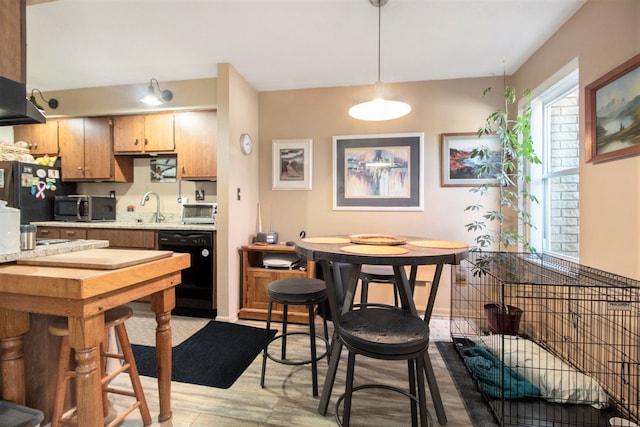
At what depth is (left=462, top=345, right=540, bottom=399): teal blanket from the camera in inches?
68.6

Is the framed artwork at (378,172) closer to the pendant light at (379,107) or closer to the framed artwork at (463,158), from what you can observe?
the framed artwork at (463,158)

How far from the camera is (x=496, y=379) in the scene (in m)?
1.80

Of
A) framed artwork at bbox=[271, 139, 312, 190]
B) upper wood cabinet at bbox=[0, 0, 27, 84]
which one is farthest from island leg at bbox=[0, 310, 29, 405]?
framed artwork at bbox=[271, 139, 312, 190]

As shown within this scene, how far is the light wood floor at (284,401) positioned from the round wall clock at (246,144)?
2111mm

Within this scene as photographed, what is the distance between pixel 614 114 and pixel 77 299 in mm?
2923

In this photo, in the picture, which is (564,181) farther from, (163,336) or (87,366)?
(87,366)

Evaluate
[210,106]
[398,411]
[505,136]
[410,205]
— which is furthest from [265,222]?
[505,136]

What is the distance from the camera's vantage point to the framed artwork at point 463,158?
119 inches

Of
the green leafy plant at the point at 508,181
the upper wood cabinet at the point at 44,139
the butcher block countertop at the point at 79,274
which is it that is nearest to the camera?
the butcher block countertop at the point at 79,274

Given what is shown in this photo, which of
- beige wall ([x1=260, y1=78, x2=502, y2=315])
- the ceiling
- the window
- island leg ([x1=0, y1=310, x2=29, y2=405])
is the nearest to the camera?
island leg ([x1=0, y1=310, x2=29, y2=405])

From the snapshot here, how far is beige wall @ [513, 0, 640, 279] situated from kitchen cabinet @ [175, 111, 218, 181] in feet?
10.7

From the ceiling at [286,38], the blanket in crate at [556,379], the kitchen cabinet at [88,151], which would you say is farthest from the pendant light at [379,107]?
the kitchen cabinet at [88,151]

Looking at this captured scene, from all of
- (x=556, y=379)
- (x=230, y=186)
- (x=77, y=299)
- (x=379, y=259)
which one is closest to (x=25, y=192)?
(x=230, y=186)

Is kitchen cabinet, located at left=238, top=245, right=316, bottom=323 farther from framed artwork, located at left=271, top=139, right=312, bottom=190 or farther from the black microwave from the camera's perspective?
the black microwave
